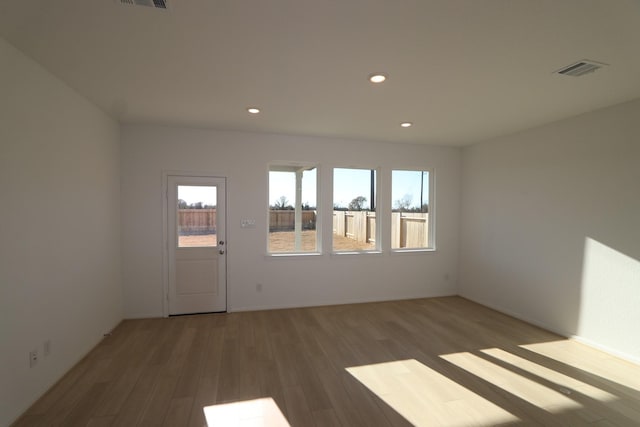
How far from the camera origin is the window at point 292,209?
15.5 ft

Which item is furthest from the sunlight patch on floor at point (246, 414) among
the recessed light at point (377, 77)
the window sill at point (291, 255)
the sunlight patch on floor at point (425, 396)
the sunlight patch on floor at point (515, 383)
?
the recessed light at point (377, 77)

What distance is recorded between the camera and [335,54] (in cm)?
219

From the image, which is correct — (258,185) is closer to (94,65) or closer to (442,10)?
(94,65)

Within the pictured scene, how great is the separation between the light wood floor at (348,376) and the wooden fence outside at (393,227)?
1.56 m

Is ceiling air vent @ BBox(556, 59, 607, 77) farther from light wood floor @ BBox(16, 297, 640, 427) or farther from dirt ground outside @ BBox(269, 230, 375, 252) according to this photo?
dirt ground outside @ BBox(269, 230, 375, 252)

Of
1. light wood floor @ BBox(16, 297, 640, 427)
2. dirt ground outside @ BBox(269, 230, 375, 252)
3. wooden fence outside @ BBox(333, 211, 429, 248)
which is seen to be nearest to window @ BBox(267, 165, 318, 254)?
dirt ground outside @ BBox(269, 230, 375, 252)

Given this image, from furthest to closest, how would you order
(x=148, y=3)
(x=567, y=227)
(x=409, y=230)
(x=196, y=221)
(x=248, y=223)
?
(x=409, y=230)
(x=248, y=223)
(x=196, y=221)
(x=567, y=227)
(x=148, y=3)

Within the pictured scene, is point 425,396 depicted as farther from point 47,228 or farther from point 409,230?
point 47,228

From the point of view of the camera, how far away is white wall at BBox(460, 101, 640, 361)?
10.3ft

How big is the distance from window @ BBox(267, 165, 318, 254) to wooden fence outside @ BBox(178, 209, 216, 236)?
90cm

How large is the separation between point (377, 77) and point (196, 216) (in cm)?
320

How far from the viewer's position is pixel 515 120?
12.5ft

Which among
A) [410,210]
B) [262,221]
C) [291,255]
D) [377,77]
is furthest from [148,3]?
[410,210]

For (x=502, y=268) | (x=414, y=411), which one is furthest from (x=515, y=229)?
(x=414, y=411)
